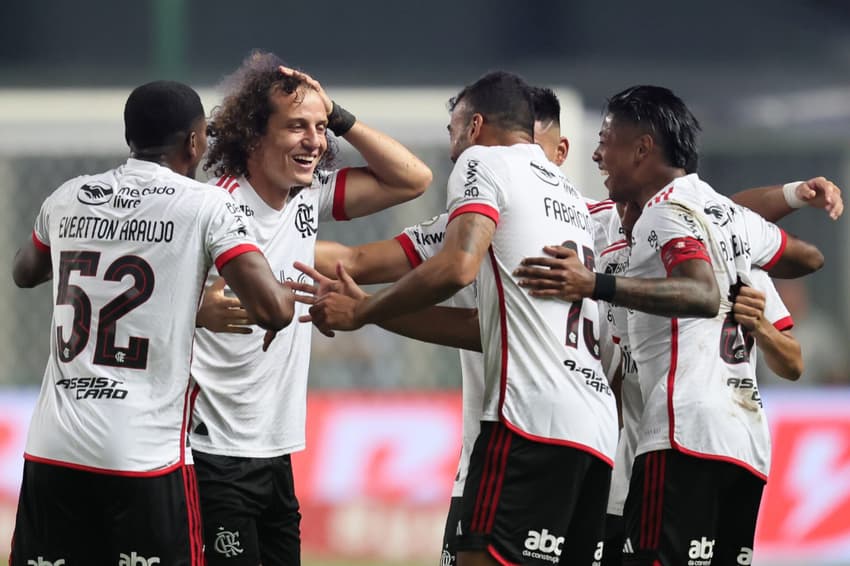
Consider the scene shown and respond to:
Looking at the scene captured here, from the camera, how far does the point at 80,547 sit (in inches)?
196

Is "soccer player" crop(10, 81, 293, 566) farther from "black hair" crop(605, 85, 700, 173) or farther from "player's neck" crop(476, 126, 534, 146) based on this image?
"black hair" crop(605, 85, 700, 173)

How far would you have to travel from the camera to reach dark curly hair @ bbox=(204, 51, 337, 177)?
5938mm

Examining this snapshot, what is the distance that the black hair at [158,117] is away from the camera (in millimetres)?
5152

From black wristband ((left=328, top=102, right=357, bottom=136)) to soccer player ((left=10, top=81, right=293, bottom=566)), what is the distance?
3.86ft

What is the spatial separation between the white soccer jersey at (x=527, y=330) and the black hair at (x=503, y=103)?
221mm

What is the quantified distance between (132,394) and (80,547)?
0.54 metres

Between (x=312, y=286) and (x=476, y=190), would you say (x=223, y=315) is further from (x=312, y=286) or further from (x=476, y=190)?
(x=476, y=190)

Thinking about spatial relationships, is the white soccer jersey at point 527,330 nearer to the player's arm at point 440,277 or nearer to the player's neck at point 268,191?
the player's arm at point 440,277

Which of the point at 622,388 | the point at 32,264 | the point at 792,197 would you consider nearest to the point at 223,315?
the point at 32,264

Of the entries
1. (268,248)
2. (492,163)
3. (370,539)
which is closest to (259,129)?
(268,248)

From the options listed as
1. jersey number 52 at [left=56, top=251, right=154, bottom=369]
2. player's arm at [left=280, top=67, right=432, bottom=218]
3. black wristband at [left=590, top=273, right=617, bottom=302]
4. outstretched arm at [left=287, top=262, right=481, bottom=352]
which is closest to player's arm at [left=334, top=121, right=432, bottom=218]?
player's arm at [left=280, top=67, right=432, bottom=218]

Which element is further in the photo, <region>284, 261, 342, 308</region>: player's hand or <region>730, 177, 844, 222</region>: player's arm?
Answer: <region>730, 177, 844, 222</region>: player's arm

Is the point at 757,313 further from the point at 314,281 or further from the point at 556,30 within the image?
the point at 556,30

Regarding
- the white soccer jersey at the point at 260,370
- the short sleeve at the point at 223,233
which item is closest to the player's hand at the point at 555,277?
the short sleeve at the point at 223,233
